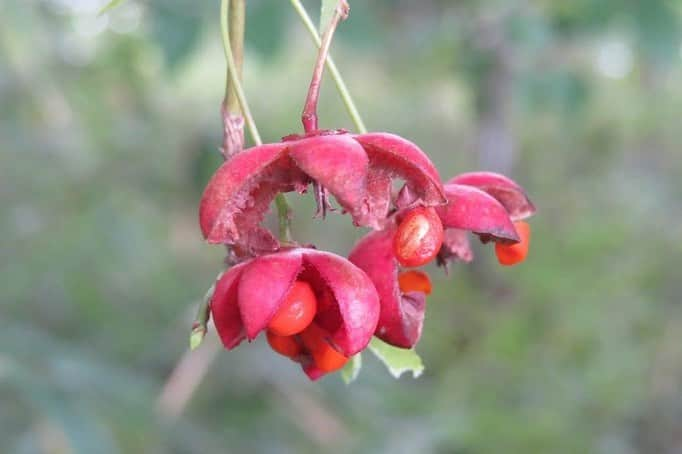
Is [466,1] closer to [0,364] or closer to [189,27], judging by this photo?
[189,27]

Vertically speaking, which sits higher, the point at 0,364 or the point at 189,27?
the point at 189,27

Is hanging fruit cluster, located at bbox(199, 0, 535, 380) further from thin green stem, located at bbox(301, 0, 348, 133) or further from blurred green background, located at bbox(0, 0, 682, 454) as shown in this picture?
blurred green background, located at bbox(0, 0, 682, 454)

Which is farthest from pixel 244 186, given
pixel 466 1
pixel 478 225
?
pixel 466 1

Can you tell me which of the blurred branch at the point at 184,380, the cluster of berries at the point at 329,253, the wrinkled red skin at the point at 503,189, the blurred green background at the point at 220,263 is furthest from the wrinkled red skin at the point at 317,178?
the blurred branch at the point at 184,380

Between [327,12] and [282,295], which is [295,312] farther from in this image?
[327,12]

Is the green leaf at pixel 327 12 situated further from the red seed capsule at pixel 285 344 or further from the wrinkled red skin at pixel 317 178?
the red seed capsule at pixel 285 344

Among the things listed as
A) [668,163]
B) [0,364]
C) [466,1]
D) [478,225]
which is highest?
[478,225]
